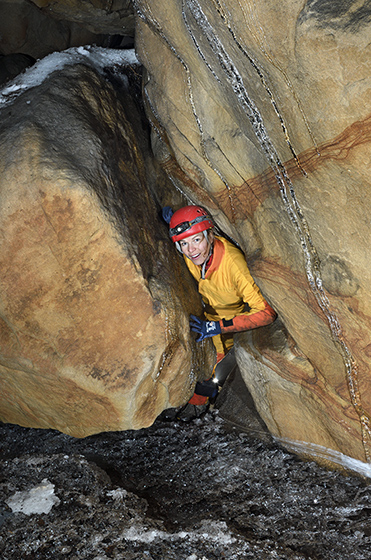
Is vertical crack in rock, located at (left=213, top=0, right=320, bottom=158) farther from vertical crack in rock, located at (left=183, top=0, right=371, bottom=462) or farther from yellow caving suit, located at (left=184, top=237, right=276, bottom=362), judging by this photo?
yellow caving suit, located at (left=184, top=237, right=276, bottom=362)

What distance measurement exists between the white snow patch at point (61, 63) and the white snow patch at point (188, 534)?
366 centimetres

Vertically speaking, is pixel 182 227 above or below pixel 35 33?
below

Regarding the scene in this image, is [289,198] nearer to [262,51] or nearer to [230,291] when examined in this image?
[262,51]

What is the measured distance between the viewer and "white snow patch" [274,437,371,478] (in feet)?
9.97

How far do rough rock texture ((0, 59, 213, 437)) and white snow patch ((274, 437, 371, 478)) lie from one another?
119cm

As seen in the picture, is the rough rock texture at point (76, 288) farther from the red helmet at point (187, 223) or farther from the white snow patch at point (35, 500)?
the white snow patch at point (35, 500)

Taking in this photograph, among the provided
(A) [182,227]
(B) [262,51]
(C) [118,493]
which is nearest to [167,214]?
(A) [182,227]

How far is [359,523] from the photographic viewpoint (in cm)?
273

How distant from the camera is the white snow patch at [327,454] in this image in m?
3.04

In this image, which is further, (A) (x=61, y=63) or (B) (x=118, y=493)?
(A) (x=61, y=63)

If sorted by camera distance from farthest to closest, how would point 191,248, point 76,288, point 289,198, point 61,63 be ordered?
point 61,63 → point 191,248 → point 76,288 → point 289,198

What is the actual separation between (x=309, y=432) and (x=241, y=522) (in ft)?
3.13

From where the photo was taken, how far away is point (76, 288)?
3.03 metres

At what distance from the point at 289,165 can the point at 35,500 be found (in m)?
3.03
